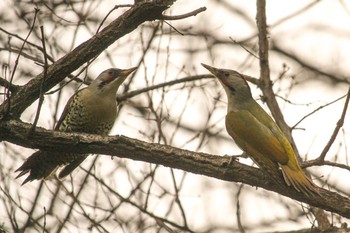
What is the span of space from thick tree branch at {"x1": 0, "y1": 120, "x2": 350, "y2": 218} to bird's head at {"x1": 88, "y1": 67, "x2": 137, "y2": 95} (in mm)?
1418

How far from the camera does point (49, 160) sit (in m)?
6.88

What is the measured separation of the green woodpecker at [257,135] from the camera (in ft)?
19.4

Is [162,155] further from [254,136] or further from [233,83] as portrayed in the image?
[233,83]

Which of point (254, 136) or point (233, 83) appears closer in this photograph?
point (254, 136)

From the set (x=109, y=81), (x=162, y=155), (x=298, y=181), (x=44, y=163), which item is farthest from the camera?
(x=109, y=81)

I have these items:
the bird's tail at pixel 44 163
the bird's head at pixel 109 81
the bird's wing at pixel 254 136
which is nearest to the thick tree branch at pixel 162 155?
the bird's wing at pixel 254 136

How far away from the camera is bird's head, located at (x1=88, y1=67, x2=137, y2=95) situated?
23.8 feet

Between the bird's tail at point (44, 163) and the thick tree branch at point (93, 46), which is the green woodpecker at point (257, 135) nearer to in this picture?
the thick tree branch at point (93, 46)

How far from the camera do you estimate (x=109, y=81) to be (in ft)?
24.0

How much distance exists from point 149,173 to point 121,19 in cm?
237

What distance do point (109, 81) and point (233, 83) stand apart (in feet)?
4.10

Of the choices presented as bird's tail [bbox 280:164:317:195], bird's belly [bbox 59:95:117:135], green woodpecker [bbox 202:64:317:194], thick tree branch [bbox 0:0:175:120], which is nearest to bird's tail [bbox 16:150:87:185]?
bird's belly [bbox 59:95:117:135]

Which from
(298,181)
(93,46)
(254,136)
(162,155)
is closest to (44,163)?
(93,46)

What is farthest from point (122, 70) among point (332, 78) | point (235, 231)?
point (332, 78)
